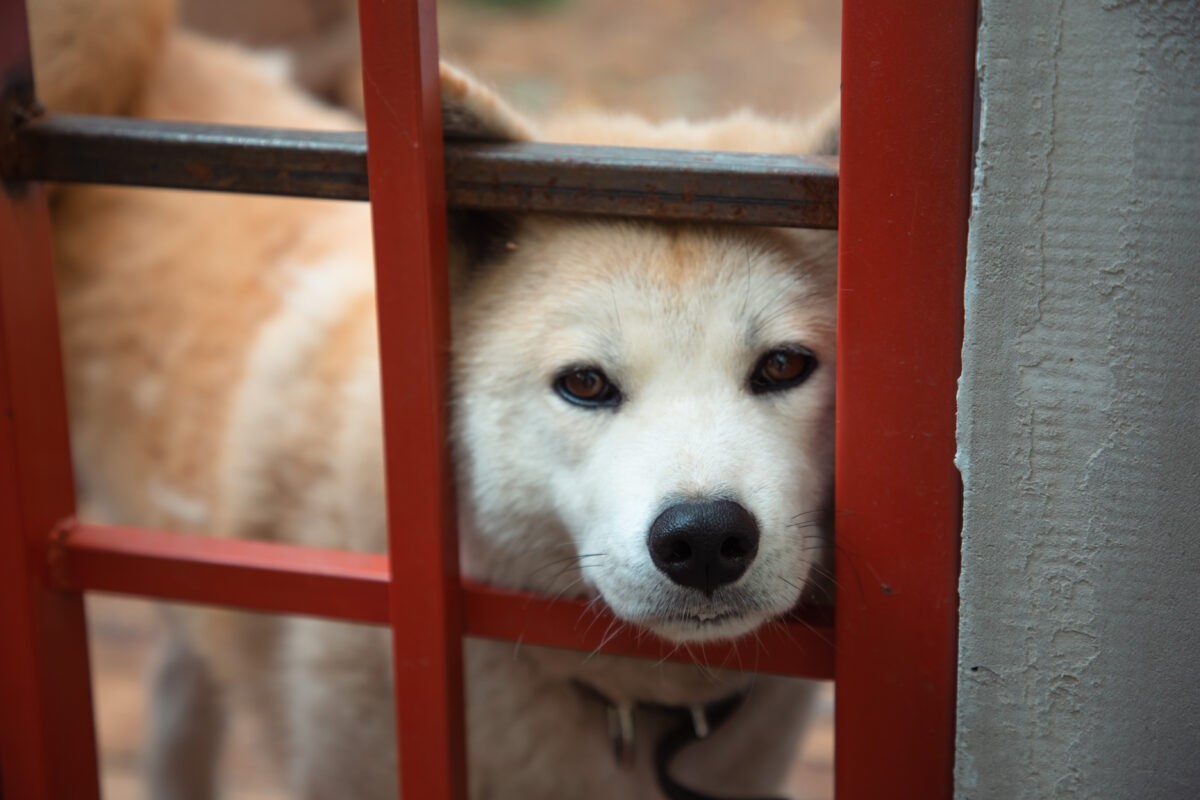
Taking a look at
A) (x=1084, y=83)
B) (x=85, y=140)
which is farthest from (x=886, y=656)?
(x=85, y=140)

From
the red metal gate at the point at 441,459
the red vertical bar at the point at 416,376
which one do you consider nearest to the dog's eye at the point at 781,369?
the red metal gate at the point at 441,459

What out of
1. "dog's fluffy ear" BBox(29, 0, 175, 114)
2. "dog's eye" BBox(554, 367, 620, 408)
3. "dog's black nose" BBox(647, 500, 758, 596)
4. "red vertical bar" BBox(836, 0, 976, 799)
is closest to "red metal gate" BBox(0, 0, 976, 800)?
"red vertical bar" BBox(836, 0, 976, 799)

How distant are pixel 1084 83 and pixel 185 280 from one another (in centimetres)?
218

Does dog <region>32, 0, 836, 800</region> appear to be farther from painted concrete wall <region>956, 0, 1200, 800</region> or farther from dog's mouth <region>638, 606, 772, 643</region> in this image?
painted concrete wall <region>956, 0, 1200, 800</region>

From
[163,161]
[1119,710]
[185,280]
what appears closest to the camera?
[1119,710]

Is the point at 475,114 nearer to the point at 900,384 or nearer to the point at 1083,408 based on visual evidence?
the point at 900,384

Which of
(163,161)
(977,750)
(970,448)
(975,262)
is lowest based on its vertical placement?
(977,750)

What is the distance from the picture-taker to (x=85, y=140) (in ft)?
5.32

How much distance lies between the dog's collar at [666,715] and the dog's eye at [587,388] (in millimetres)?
558

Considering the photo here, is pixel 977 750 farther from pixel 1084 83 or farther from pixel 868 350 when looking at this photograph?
pixel 1084 83

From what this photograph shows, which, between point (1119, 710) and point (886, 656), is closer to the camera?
point (1119, 710)

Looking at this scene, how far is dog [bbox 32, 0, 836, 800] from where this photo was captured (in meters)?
1.64

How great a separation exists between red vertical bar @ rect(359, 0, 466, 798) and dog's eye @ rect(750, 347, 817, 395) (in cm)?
45

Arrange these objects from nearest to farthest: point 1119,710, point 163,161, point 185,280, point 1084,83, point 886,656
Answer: point 1084,83, point 1119,710, point 886,656, point 163,161, point 185,280
